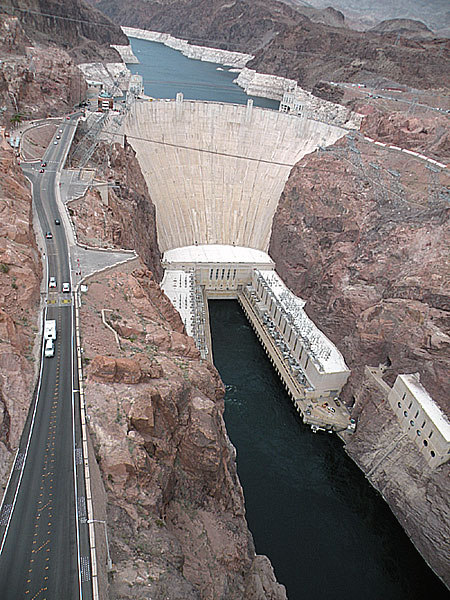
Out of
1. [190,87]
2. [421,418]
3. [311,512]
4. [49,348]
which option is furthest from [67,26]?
[311,512]

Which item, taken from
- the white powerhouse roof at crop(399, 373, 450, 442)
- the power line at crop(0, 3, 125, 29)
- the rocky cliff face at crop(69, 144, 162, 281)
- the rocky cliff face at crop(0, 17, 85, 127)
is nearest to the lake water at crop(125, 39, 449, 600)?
the white powerhouse roof at crop(399, 373, 450, 442)

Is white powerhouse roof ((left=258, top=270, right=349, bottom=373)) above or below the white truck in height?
below

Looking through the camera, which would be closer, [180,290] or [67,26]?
[180,290]

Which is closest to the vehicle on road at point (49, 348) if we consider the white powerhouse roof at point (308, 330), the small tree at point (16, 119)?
the white powerhouse roof at point (308, 330)

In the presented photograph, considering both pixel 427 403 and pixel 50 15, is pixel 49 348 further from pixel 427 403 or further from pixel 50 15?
pixel 50 15

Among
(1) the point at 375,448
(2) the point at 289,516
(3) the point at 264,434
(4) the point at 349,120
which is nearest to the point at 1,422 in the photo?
(2) the point at 289,516


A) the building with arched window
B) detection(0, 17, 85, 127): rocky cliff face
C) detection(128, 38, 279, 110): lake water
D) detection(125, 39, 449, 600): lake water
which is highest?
detection(0, 17, 85, 127): rocky cliff face

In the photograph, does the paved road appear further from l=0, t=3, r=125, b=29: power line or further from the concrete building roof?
l=0, t=3, r=125, b=29: power line
